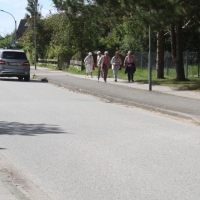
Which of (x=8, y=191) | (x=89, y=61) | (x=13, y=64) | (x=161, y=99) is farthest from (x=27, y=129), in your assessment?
(x=89, y=61)

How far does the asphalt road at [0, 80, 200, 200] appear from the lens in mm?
8312

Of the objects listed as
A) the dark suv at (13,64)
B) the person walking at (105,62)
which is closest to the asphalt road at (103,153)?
the person walking at (105,62)

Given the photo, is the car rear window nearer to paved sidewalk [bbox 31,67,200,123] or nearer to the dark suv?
the dark suv

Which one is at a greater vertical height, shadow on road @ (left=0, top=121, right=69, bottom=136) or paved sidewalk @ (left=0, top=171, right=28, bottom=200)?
paved sidewalk @ (left=0, top=171, right=28, bottom=200)

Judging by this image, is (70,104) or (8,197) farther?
(70,104)

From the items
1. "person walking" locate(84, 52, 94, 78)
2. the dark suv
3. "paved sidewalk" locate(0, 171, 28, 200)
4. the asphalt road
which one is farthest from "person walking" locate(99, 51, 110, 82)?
"paved sidewalk" locate(0, 171, 28, 200)

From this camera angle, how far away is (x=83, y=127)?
14914mm

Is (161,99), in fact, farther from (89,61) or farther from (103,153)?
(89,61)

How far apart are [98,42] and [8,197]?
4795 cm

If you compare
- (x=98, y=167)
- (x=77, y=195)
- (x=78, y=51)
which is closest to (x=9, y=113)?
(x=98, y=167)

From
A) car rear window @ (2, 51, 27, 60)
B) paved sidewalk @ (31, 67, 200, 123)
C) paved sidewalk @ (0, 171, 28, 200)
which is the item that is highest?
car rear window @ (2, 51, 27, 60)

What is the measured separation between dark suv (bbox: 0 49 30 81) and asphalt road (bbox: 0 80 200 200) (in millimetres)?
18582

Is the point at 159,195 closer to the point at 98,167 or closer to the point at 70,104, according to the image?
the point at 98,167

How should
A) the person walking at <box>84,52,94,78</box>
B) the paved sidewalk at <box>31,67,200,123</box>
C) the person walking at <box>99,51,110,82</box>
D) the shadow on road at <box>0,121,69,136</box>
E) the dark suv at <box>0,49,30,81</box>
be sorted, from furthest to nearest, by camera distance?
the person walking at <box>84,52,94,78</box> < the dark suv at <box>0,49,30,81</box> < the person walking at <box>99,51,110,82</box> < the paved sidewalk at <box>31,67,200,123</box> < the shadow on road at <box>0,121,69,136</box>
